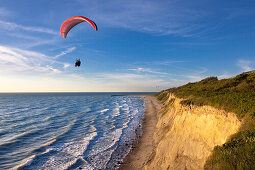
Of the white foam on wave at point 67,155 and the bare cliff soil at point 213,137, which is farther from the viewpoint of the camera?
the white foam on wave at point 67,155

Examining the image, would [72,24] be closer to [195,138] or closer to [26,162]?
[26,162]

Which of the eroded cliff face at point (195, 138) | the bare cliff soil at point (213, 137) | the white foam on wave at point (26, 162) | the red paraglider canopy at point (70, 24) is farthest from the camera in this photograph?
the red paraglider canopy at point (70, 24)

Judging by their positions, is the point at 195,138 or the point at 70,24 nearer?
the point at 195,138

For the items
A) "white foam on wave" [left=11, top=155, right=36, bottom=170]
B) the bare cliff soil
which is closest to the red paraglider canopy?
the bare cliff soil

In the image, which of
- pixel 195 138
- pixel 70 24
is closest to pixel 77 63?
pixel 70 24

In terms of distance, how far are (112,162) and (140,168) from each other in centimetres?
265

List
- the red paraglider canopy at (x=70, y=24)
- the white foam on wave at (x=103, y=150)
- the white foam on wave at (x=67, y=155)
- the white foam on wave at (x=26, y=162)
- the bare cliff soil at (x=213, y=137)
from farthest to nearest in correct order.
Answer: the red paraglider canopy at (x=70, y=24)
the white foam on wave at (x=103, y=150)
the white foam on wave at (x=67, y=155)
the white foam on wave at (x=26, y=162)
the bare cliff soil at (x=213, y=137)

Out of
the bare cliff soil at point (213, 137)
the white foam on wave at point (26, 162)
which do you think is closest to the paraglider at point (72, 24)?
the white foam on wave at point (26, 162)

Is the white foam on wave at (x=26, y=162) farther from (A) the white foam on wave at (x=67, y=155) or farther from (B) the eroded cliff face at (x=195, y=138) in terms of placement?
(B) the eroded cliff face at (x=195, y=138)

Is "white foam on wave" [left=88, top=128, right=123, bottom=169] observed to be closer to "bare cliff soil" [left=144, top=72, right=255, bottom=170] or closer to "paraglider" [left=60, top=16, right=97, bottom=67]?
"bare cliff soil" [left=144, top=72, right=255, bottom=170]

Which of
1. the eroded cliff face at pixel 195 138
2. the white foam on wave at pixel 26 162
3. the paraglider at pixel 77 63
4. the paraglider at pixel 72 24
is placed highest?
the paraglider at pixel 72 24

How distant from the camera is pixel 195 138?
1062cm

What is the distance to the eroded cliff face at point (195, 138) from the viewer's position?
859 cm

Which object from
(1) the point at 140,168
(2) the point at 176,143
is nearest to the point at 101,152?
(1) the point at 140,168
